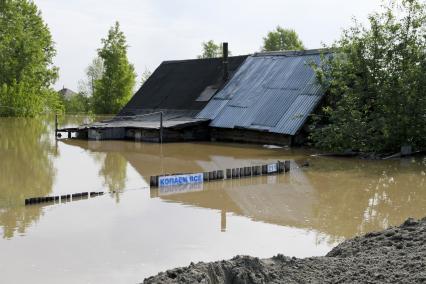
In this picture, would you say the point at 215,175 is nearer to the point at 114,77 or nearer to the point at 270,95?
the point at 270,95

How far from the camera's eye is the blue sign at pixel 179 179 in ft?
47.0

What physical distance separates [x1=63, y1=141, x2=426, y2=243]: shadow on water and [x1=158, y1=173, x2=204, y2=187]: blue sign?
33cm

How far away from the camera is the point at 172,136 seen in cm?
2717

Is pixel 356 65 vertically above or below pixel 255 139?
above

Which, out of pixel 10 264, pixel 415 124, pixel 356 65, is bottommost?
pixel 10 264

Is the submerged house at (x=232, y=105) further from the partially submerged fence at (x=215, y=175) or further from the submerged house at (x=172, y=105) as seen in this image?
the partially submerged fence at (x=215, y=175)

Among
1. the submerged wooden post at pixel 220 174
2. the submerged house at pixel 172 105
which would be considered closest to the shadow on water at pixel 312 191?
the submerged wooden post at pixel 220 174

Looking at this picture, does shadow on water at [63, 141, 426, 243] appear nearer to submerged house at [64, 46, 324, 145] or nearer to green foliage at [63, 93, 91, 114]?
submerged house at [64, 46, 324, 145]

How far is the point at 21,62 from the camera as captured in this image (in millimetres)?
45250

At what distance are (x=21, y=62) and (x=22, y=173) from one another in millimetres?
30541

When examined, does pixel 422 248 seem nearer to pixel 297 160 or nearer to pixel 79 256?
pixel 79 256

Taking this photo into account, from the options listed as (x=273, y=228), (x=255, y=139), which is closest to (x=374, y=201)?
(x=273, y=228)

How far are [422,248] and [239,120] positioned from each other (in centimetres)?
1923

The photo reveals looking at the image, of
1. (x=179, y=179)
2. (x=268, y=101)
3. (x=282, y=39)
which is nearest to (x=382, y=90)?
(x=268, y=101)
